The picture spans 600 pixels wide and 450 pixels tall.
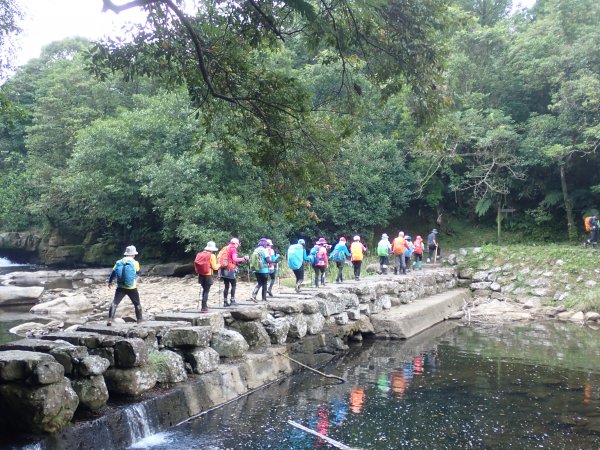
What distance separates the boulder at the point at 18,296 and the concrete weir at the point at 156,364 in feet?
38.1

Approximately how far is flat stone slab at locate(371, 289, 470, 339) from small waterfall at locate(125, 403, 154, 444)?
8887mm

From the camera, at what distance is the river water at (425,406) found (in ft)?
22.7

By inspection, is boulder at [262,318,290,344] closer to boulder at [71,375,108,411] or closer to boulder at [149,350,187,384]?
boulder at [149,350,187,384]

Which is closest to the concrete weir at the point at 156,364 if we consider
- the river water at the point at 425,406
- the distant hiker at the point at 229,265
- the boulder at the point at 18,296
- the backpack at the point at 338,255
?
the river water at the point at 425,406

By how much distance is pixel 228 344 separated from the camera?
9125 mm

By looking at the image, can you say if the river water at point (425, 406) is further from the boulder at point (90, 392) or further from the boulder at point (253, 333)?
the boulder at point (253, 333)

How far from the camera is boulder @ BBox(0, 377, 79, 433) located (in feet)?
18.7

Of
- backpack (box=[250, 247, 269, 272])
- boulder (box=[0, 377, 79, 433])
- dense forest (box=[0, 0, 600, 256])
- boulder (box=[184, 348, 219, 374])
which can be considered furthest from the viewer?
dense forest (box=[0, 0, 600, 256])

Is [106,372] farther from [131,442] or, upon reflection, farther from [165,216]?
[165,216]

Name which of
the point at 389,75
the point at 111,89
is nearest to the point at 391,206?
the point at 111,89

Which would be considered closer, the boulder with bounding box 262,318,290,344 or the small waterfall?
the small waterfall

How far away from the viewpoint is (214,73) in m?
7.63

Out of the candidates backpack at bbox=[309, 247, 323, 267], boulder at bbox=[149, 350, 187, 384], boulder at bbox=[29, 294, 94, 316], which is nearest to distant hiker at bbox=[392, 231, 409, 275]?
backpack at bbox=[309, 247, 323, 267]

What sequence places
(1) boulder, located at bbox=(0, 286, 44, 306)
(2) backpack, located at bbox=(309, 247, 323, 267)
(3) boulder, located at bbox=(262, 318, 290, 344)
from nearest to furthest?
(3) boulder, located at bbox=(262, 318, 290, 344), (2) backpack, located at bbox=(309, 247, 323, 267), (1) boulder, located at bbox=(0, 286, 44, 306)
